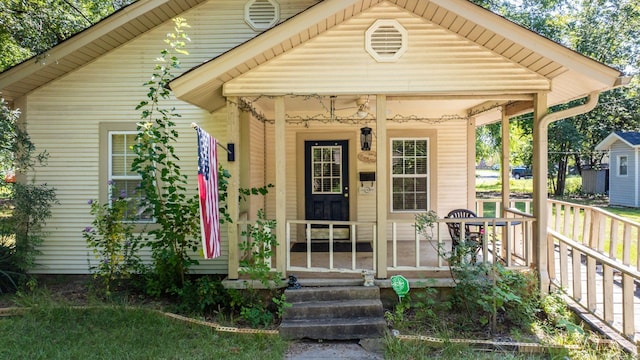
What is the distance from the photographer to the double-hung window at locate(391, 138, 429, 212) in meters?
8.12

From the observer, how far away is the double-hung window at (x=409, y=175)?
812 centimetres

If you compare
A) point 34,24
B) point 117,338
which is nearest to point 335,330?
point 117,338

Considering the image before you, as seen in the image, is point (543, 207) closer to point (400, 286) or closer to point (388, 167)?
point (400, 286)

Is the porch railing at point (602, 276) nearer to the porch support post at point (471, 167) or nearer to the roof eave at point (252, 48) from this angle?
the porch support post at point (471, 167)

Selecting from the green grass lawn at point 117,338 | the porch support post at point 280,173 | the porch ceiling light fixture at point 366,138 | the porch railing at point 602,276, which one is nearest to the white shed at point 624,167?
the porch railing at point 602,276

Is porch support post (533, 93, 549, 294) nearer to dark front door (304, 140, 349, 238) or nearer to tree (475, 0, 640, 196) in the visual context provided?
dark front door (304, 140, 349, 238)

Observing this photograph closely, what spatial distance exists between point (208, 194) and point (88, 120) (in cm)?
369

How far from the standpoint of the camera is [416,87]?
5012 mm

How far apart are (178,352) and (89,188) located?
12.4 feet

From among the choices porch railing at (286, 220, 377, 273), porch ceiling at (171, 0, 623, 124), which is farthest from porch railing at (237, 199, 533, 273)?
porch ceiling at (171, 0, 623, 124)

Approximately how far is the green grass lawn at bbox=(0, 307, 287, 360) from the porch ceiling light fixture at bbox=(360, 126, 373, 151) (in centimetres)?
420

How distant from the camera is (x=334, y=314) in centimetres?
475

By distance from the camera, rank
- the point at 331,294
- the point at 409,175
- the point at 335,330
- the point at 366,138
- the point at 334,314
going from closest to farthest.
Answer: the point at 335,330, the point at 334,314, the point at 331,294, the point at 366,138, the point at 409,175

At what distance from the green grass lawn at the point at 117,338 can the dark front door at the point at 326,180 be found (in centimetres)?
378
